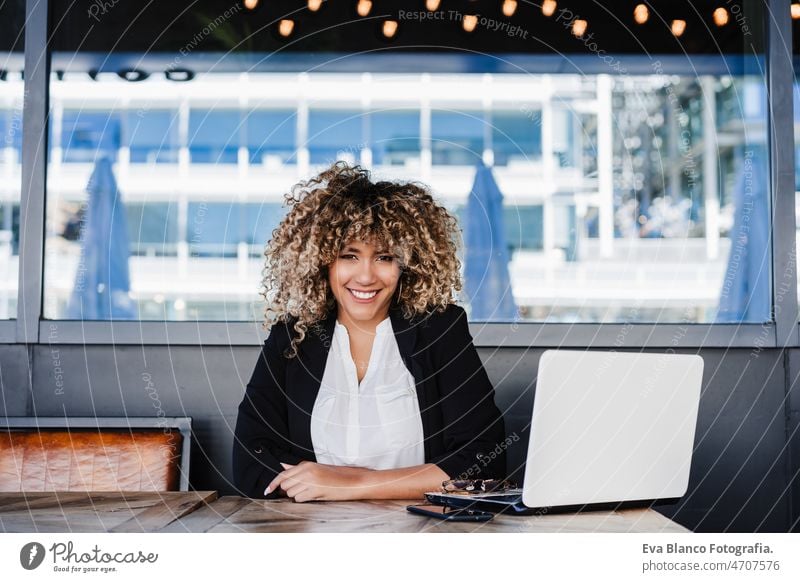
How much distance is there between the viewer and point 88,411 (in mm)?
2916

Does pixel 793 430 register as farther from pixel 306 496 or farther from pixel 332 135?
pixel 332 135

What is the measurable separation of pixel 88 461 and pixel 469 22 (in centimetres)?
293

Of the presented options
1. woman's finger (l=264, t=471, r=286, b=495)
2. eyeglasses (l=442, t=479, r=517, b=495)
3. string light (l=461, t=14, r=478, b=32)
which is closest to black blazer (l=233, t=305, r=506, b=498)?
woman's finger (l=264, t=471, r=286, b=495)

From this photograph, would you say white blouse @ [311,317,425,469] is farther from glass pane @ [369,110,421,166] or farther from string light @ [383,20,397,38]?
glass pane @ [369,110,421,166]

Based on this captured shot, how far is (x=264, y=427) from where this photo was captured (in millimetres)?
2078

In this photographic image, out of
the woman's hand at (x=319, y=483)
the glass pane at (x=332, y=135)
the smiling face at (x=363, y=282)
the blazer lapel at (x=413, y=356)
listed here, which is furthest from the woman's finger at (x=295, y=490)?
the glass pane at (x=332, y=135)

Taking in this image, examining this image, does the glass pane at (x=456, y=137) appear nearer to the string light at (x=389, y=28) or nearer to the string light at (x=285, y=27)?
the string light at (x=389, y=28)

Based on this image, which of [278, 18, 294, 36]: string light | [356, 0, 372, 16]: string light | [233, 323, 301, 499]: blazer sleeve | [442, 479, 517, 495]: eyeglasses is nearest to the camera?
[442, 479, 517, 495]: eyeglasses

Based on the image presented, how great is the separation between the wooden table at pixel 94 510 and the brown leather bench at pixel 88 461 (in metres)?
0.73

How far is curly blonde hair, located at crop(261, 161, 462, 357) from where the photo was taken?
2.34 meters

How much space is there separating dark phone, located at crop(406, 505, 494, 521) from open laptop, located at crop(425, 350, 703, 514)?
2 centimetres

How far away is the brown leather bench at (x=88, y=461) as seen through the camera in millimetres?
2365

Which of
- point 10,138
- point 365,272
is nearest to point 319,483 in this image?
Result: point 365,272
